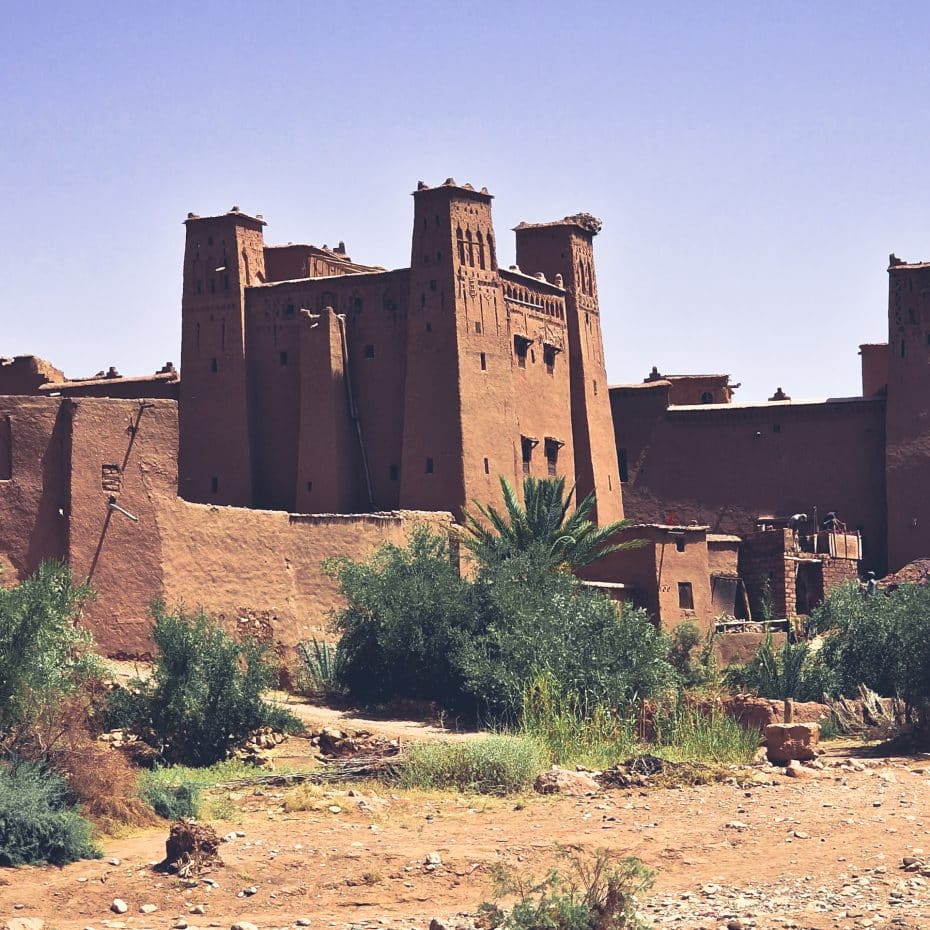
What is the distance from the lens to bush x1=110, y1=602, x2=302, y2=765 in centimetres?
2262

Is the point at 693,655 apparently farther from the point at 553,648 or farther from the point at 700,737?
the point at 700,737

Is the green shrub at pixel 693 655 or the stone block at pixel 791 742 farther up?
the green shrub at pixel 693 655

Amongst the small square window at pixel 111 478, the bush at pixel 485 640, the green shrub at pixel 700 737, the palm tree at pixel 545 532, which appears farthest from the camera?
the palm tree at pixel 545 532

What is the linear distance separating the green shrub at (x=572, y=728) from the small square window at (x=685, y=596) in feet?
40.4

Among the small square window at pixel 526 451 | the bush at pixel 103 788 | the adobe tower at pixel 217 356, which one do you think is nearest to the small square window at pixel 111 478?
the bush at pixel 103 788

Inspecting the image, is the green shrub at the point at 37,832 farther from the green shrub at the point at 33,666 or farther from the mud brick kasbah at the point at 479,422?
the mud brick kasbah at the point at 479,422

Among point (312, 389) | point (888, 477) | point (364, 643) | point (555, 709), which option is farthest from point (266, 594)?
point (888, 477)

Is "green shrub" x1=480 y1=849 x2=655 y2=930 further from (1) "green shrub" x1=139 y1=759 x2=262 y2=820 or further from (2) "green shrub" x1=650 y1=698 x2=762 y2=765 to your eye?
(2) "green shrub" x1=650 y1=698 x2=762 y2=765

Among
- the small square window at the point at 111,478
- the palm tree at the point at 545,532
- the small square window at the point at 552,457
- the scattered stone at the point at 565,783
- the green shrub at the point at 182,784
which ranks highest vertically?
the small square window at the point at 552,457

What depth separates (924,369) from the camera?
44.0 metres

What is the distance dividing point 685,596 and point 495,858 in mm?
19979

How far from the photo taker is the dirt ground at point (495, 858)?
640 inches

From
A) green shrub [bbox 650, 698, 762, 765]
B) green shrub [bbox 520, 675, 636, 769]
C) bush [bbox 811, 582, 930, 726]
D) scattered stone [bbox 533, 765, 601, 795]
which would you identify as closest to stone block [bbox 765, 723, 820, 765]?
green shrub [bbox 650, 698, 762, 765]

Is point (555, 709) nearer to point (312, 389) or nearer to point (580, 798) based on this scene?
point (580, 798)
